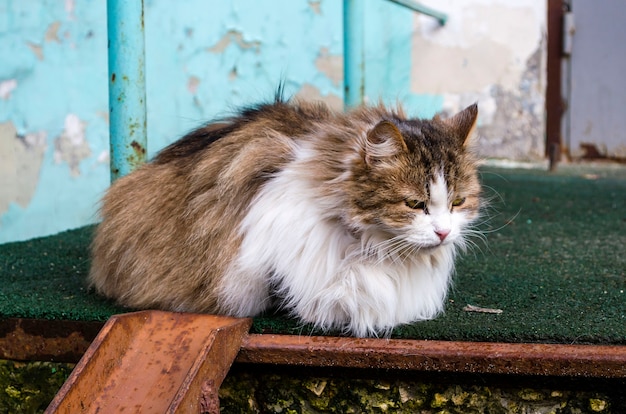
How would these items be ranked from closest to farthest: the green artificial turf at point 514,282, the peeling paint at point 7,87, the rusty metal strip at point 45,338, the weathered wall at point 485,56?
the green artificial turf at point 514,282 < the rusty metal strip at point 45,338 < the peeling paint at point 7,87 < the weathered wall at point 485,56

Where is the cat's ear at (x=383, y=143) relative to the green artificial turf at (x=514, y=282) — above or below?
above

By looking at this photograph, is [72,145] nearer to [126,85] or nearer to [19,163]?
[19,163]

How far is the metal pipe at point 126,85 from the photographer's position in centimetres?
262

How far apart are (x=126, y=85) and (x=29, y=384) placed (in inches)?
41.2

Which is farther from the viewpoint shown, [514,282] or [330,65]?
[330,65]

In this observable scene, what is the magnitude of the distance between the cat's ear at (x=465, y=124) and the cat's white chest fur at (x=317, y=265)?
1.09 feet

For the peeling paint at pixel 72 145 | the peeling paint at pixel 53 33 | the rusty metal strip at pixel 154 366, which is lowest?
the rusty metal strip at pixel 154 366

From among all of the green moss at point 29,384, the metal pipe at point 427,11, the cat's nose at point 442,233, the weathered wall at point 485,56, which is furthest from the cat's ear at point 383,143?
the weathered wall at point 485,56

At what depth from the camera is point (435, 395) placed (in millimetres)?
1992

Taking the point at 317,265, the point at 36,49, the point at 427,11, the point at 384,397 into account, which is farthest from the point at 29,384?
the point at 427,11

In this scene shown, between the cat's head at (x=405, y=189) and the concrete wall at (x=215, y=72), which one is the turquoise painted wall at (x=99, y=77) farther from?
the cat's head at (x=405, y=189)

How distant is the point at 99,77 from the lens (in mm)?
3660

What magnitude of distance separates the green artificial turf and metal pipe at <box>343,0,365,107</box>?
3.26ft

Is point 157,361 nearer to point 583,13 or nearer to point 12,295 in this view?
point 12,295
